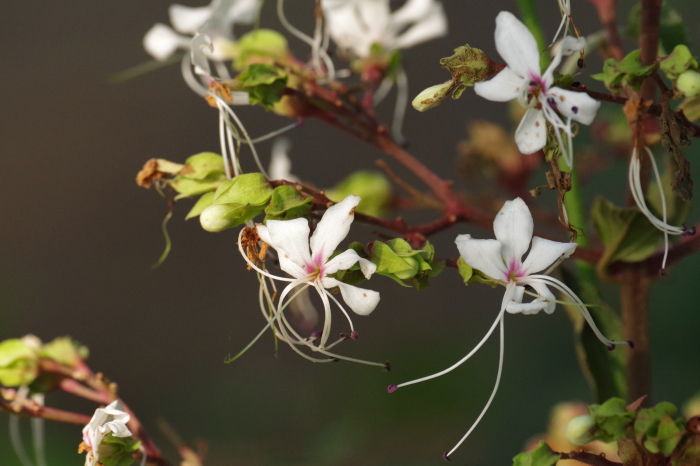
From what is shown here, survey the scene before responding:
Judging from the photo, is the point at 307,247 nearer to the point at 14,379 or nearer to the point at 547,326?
the point at 14,379

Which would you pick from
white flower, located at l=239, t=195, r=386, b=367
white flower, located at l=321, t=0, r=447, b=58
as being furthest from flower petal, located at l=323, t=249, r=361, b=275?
white flower, located at l=321, t=0, r=447, b=58

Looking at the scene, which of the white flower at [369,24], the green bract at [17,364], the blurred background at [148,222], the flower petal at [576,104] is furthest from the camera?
the blurred background at [148,222]

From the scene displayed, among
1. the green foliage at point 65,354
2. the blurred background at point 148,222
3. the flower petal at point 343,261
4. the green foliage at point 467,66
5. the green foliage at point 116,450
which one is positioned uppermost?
the green foliage at point 467,66

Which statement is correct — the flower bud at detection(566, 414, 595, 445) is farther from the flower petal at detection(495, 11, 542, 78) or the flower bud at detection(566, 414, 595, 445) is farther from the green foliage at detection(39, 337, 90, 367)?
the green foliage at detection(39, 337, 90, 367)

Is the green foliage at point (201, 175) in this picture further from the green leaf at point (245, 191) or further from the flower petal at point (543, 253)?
the flower petal at point (543, 253)

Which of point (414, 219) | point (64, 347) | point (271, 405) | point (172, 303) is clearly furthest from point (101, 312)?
point (64, 347)

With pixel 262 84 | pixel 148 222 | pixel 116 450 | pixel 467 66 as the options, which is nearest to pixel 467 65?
pixel 467 66

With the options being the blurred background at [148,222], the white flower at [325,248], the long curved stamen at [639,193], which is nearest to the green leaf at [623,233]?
the long curved stamen at [639,193]
